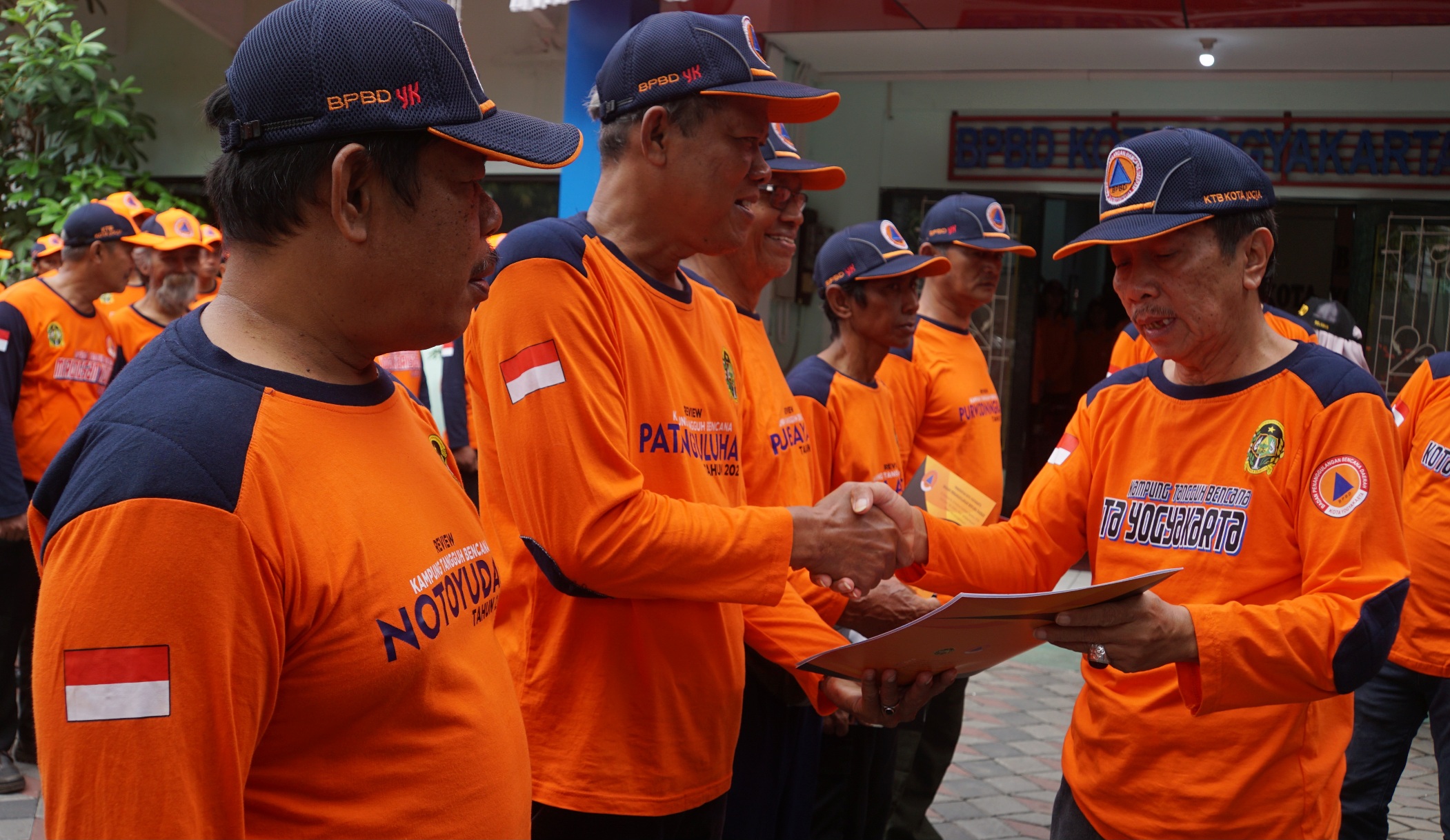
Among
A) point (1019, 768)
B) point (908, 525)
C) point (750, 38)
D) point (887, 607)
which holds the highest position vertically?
point (750, 38)

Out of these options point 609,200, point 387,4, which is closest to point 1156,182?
point 609,200

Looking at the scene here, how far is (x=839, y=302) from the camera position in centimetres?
474

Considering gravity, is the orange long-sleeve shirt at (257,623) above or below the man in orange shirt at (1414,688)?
above

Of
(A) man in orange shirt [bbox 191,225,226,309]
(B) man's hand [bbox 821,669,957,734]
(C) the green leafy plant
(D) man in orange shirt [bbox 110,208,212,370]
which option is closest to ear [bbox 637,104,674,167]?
(B) man's hand [bbox 821,669,957,734]

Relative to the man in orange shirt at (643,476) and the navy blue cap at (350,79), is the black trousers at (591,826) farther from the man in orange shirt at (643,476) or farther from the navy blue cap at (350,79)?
the navy blue cap at (350,79)

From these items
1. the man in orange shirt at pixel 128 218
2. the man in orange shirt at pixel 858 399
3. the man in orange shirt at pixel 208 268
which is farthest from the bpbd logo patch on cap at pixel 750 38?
the man in orange shirt at pixel 208 268

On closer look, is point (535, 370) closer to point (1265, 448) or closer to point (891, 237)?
point (1265, 448)

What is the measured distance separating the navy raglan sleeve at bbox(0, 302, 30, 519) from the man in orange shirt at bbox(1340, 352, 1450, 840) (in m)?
5.68

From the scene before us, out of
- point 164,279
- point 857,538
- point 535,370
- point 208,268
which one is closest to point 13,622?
point 164,279

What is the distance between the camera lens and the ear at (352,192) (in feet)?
4.60

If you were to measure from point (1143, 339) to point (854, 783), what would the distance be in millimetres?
2367

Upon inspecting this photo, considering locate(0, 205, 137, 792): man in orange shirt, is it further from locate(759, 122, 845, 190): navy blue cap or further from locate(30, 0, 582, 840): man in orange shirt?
locate(30, 0, 582, 840): man in orange shirt

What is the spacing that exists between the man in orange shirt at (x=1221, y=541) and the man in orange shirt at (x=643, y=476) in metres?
0.49

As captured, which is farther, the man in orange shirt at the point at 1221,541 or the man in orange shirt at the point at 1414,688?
the man in orange shirt at the point at 1414,688
